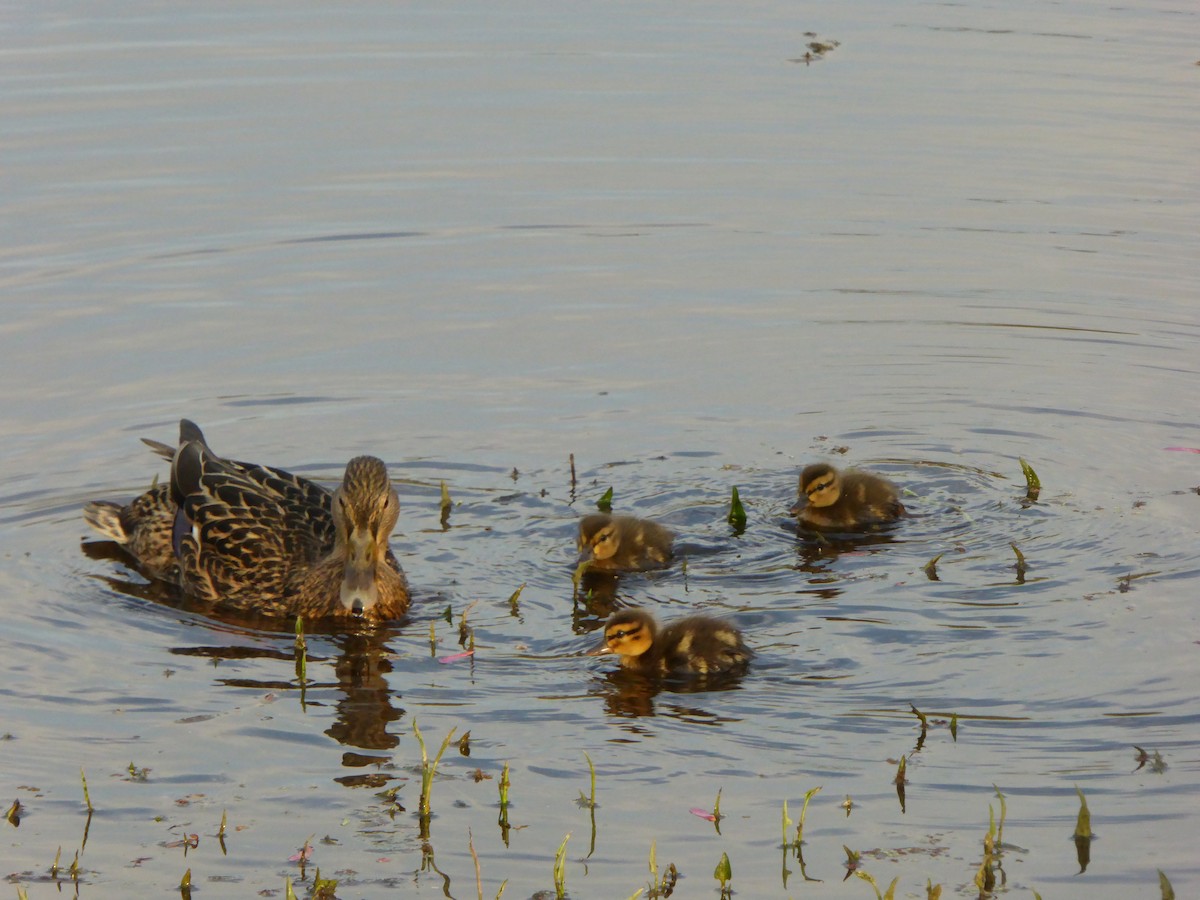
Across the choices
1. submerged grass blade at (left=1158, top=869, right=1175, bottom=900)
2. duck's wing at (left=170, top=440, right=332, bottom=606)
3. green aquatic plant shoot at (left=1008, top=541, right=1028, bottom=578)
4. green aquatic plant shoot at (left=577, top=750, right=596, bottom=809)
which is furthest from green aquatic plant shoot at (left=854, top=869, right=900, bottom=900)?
duck's wing at (left=170, top=440, right=332, bottom=606)

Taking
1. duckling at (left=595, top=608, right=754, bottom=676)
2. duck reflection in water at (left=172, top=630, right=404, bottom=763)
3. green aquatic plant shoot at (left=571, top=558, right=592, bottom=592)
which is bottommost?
duck reflection in water at (left=172, top=630, right=404, bottom=763)

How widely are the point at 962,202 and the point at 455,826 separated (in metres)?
7.38

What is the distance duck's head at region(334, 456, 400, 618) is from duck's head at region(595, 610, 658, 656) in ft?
3.09

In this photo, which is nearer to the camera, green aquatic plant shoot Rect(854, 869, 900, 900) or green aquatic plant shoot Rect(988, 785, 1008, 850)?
green aquatic plant shoot Rect(854, 869, 900, 900)

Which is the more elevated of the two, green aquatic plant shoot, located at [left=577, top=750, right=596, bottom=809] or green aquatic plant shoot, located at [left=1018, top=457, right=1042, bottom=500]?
green aquatic plant shoot, located at [left=1018, top=457, right=1042, bottom=500]

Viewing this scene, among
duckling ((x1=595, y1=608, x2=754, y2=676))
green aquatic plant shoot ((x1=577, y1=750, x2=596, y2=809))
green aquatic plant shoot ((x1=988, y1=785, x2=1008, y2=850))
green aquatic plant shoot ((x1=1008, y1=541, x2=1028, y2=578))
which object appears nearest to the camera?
green aquatic plant shoot ((x1=988, y1=785, x2=1008, y2=850))

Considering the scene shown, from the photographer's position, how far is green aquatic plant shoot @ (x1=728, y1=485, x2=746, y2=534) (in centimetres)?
749

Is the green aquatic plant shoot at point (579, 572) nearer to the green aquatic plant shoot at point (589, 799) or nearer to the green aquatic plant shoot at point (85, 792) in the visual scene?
the green aquatic plant shoot at point (589, 799)

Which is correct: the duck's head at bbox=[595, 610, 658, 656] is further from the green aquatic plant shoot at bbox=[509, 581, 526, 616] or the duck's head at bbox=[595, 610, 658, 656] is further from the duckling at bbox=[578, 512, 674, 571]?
the duckling at bbox=[578, 512, 674, 571]

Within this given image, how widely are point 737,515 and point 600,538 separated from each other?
741 millimetres

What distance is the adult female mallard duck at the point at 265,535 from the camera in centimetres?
663

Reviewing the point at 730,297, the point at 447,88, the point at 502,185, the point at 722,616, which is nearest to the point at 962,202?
the point at 730,297

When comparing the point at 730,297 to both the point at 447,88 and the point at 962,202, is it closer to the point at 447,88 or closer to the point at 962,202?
the point at 962,202

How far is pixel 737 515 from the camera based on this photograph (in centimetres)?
752
